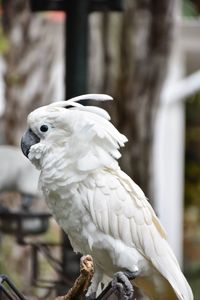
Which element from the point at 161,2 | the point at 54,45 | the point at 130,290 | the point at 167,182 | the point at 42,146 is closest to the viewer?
the point at 130,290

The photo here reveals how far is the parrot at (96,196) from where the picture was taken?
4.77 feet

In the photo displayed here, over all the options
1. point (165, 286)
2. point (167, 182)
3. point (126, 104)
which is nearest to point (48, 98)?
point (126, 104)

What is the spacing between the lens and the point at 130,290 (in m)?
1.34

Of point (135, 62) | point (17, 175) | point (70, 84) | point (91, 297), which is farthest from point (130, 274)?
point (135, 62)

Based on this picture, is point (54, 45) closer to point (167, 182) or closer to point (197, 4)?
point (197, 4)

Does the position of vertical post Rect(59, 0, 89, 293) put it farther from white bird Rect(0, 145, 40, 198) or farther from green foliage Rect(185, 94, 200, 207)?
green foliage Rect(185, 94, 200, 207)

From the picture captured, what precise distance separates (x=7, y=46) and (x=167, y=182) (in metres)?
2.50

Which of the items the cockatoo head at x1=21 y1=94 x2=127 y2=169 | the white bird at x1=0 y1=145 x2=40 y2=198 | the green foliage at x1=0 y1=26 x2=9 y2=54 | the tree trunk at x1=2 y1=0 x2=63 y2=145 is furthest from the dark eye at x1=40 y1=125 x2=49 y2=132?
the tree trunk at x1=2 y1=0 x2=63 y2=145

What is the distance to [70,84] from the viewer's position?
7.36 ft

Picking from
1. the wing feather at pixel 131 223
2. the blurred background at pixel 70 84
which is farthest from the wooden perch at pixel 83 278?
the blurred background at pixel 70 84

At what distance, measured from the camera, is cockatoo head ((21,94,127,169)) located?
4.75 feet

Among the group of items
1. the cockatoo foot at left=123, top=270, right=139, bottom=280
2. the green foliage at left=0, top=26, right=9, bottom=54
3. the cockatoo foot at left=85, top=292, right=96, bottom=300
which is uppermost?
the cockatoo foot at left=123, top=270, right=139, bottom=280

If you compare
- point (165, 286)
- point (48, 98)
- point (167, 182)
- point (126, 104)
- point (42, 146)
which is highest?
point (42, 146)

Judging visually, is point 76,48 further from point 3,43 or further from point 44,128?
point 3,43
